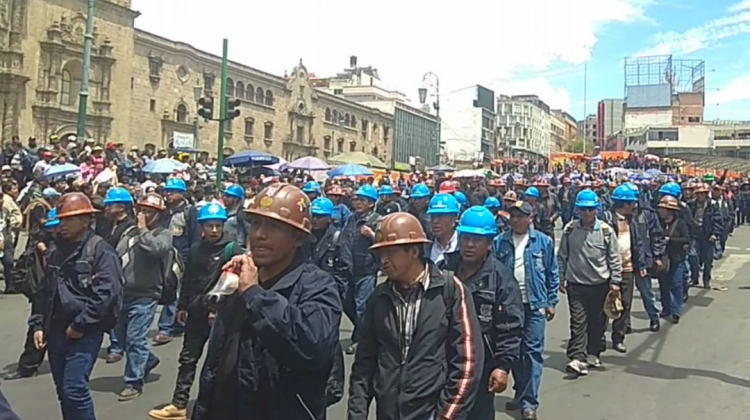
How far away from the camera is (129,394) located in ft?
20.2

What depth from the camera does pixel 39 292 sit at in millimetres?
6668

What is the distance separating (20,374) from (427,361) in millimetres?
5090

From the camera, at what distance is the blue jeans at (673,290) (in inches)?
399

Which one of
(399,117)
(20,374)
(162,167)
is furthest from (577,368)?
(399,117)

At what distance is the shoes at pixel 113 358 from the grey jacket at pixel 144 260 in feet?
5.15

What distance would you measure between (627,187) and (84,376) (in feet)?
21.8

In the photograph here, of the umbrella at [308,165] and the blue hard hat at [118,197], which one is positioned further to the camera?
the umbrella at [308,165]

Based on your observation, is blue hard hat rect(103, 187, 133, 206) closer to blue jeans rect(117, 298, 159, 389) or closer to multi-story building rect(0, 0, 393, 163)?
blue jeans rect(117, 298, 159, 389)

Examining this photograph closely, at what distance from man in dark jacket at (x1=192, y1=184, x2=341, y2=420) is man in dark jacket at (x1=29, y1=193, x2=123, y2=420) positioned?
81.1 inches

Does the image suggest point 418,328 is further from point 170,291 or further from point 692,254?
point 692,254

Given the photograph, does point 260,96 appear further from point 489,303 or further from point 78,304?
point 489,303

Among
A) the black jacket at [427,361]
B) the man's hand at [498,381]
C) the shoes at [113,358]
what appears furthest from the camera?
the shoes at [113,358]

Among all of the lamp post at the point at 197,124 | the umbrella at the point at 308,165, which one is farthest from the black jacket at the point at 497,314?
the lamp post at the point at 197,124

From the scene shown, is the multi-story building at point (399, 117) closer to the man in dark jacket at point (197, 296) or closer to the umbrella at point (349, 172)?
the umbrella at point (349, 172)
